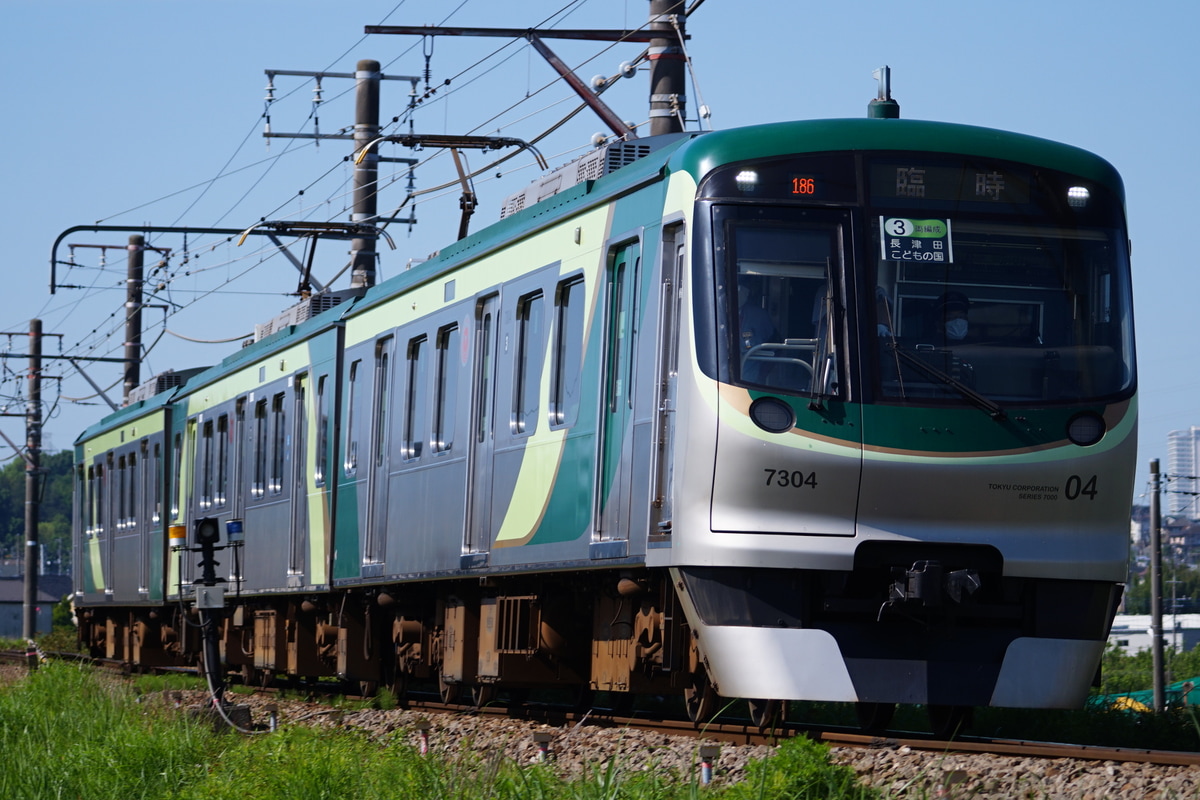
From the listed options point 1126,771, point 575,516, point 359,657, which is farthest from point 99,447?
point 1126,771

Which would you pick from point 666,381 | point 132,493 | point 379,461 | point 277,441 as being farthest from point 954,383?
point 132,493

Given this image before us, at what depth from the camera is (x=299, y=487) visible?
17.9 metres

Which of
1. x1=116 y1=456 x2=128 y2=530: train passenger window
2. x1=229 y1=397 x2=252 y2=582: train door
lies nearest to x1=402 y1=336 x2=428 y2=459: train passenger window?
x1=229 y1=397 x2=252 y2=582: train door

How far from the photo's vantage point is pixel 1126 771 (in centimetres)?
787

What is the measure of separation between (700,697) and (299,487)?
8148 mm

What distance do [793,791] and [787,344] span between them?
259 centimetres

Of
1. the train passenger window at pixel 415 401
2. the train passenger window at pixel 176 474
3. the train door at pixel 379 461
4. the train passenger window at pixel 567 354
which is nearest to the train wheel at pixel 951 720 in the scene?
the train passenger window at pixel 567 354

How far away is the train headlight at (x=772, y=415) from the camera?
9.31m

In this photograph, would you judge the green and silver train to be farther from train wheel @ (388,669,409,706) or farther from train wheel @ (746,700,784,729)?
train wheel @ (388,669,409,706)

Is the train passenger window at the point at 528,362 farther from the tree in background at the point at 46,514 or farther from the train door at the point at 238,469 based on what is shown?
the tree in background at the point at 46,514

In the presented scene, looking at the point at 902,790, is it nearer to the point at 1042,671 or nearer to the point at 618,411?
the point at 1042,671

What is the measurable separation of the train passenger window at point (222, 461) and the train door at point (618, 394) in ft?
36.4

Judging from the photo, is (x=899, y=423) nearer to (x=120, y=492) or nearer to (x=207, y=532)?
(x=207, y=532)

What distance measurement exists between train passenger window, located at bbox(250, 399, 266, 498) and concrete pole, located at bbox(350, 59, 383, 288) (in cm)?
286
